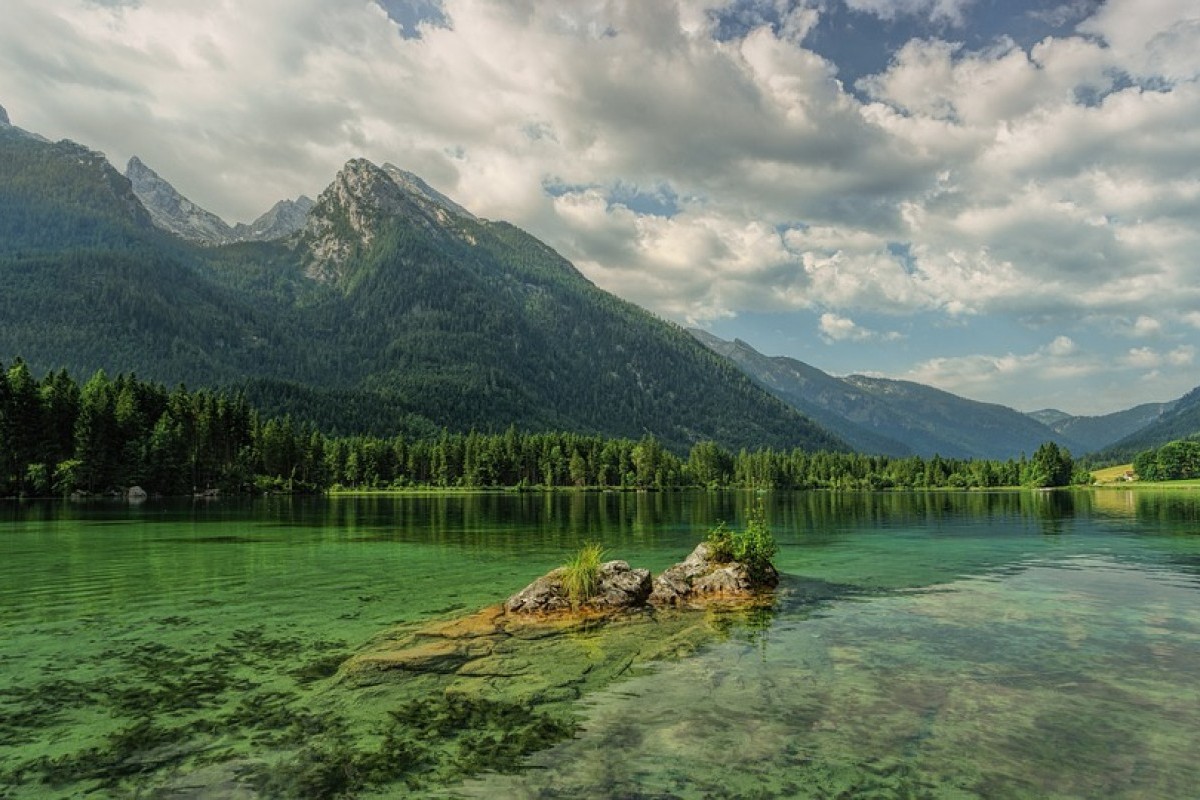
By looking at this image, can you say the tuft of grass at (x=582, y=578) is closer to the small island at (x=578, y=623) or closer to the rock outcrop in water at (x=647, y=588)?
the small island at (x=578, y=623)

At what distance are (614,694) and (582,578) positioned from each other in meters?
13.0

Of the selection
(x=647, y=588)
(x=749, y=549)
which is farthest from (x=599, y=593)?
(x=749, y=549)

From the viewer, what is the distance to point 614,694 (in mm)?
17859

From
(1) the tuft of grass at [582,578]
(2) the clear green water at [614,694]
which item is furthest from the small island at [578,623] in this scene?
(2) the clear green water at [614,694]

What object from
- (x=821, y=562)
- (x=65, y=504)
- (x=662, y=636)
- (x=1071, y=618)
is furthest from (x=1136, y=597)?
(x=65, y=504)

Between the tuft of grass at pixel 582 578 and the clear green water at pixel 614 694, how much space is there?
3788 millimetres

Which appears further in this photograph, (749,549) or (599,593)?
(749,549)

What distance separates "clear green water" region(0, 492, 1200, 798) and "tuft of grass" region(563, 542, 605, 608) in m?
3.79

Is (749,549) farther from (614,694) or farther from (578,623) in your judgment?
Result: (614,694)

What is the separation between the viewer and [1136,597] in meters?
Answer: 33.4

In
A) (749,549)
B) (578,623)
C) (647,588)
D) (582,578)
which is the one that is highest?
(749,549)

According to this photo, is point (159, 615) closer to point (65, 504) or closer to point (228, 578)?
point (228, 578)

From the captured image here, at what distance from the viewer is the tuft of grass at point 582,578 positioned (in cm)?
3009

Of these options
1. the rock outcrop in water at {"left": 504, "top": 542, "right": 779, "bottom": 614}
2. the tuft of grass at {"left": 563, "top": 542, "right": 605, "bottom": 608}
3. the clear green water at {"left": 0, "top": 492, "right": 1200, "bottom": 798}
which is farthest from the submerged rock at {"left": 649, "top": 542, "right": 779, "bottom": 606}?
the tuft of grass at {"left": 563, "top": 542, "right": 605, "bottom": 608}
